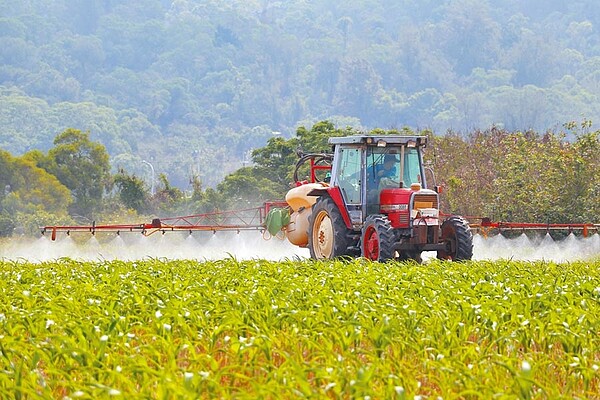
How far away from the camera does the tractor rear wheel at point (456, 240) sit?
16875mm

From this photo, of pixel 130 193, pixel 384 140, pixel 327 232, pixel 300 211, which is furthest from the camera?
pixel 130 193

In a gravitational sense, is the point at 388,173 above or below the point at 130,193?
below

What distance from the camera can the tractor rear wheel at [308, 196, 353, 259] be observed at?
691 inches

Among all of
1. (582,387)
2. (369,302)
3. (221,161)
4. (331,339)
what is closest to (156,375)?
(331,339)

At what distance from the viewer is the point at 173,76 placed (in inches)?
7835

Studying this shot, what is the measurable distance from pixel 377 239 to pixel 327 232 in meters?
1.81

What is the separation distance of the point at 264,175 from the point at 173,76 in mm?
147576

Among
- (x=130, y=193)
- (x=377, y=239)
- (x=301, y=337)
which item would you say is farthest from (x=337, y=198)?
(x=130, y=193)

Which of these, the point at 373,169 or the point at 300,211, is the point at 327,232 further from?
the point at 300,211

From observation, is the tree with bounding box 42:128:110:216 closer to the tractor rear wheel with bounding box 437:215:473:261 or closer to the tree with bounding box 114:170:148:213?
the tree with bounding box 114:170:148:213

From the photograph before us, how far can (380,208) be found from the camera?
701 inches

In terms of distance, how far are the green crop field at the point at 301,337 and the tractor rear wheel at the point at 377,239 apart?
14.3 feet

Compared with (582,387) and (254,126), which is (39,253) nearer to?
(582,387)

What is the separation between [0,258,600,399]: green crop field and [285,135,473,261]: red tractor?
516 cm
